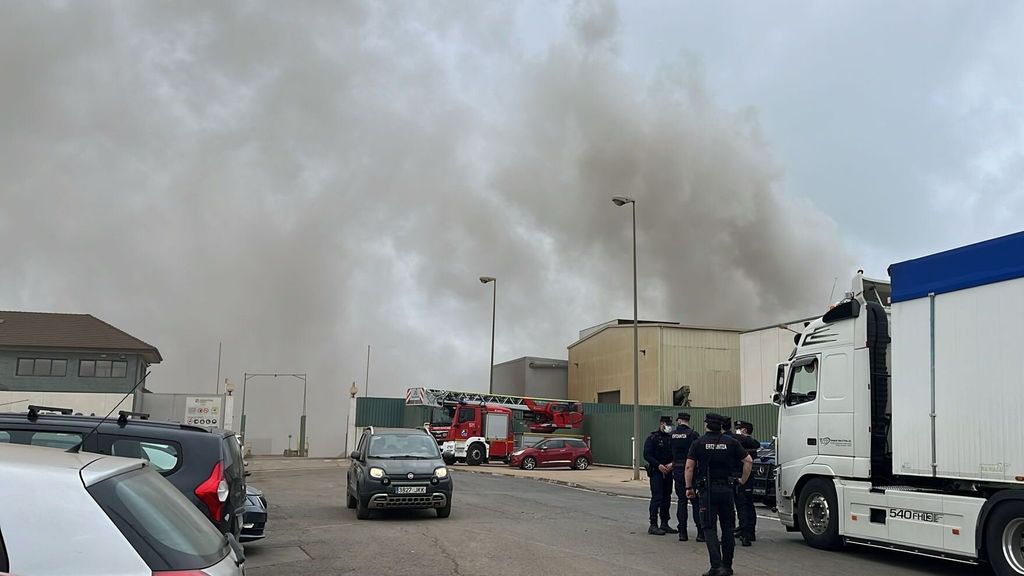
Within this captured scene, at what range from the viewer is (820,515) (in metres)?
10.3

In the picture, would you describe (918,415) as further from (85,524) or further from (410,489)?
(85,524)

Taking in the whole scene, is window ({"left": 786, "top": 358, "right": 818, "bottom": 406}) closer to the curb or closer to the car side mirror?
the car side mirror

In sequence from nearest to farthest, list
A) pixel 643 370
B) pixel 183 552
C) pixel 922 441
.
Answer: pixel 183 552 → pixel 922 441 → pixel 643 370

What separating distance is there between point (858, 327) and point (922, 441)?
1.79 m

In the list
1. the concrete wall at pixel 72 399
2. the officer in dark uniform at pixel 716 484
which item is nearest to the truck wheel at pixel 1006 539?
the officer in dark uniform at pixel 716 484

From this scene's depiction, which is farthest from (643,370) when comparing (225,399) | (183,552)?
(183,552)

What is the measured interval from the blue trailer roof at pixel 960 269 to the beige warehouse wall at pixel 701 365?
112 ft

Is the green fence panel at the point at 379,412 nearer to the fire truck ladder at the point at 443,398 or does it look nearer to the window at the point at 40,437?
the fire truck ladder at the point at 443,398

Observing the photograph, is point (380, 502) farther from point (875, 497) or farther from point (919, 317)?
point (919, 317)

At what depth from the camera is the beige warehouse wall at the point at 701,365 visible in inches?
1706

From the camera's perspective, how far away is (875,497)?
30.7 ft

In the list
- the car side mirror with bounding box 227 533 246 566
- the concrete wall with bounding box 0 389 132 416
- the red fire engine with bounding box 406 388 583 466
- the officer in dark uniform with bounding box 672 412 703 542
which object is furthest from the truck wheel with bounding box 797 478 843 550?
the concrete wall with bounding box 0 389 132 416

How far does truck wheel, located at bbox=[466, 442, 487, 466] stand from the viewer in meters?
34.4

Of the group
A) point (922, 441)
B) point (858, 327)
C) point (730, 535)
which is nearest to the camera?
point (730, 535)
